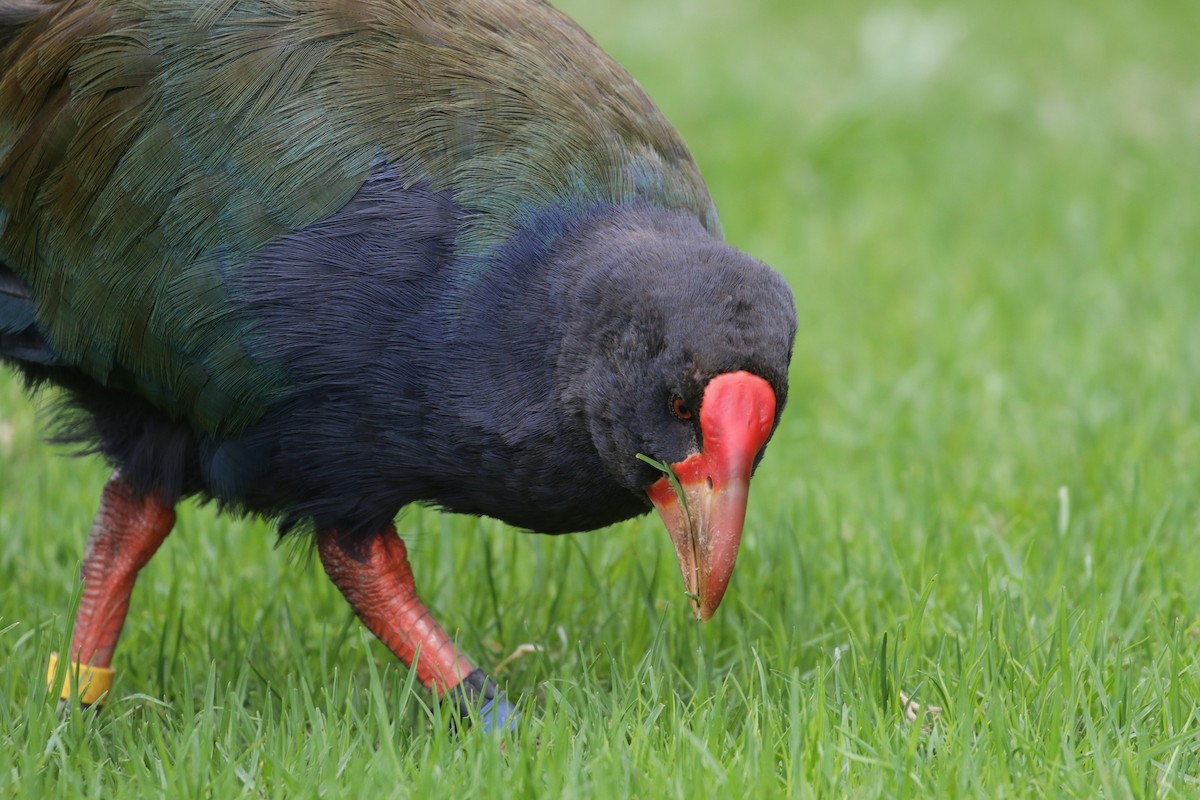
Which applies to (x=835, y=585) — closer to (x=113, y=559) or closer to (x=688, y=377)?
(x=688, y=377)

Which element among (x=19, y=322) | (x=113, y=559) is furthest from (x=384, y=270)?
(x=113, y=559)

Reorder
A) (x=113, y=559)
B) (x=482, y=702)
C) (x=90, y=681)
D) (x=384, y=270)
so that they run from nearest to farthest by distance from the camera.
→ (x=384, y=270) < (x=482, y=702) < (x=90, y=681) < (x=113, y=559)

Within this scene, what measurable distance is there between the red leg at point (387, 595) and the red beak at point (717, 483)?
628 millimetres

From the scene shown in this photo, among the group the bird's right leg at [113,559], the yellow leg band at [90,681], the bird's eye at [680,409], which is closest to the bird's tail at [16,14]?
the bird's right leg at [113,559]

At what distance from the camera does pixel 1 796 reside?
2459 millimetres

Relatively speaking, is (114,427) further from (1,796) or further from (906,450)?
(906,450)

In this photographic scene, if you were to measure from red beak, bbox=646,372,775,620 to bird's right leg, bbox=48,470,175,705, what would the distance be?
1.22 meters

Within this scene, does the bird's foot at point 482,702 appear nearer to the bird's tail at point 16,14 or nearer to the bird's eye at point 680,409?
the bird's eye at point 680,409

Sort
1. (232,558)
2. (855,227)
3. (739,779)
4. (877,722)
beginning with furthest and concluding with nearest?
(855,227) → (232,558) → (877,722) → (739,779)

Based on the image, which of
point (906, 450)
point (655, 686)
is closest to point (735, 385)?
point (655, 686)

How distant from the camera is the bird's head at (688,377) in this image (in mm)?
2482

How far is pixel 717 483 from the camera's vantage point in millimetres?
2514

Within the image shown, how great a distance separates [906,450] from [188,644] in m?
2.18

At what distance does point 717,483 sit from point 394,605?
860 millimetres
